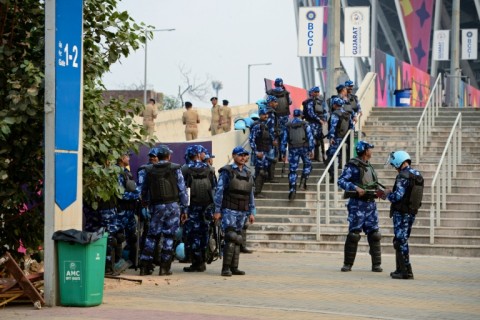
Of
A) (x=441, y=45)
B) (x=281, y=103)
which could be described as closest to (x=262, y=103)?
(x=281, y=103)

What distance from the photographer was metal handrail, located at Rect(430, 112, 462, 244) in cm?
2280

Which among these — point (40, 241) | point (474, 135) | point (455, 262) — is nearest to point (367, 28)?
point (474, 135)

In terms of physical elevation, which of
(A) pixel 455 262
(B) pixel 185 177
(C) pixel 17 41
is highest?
(C) pixel 17 41

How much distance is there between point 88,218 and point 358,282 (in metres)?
3.91

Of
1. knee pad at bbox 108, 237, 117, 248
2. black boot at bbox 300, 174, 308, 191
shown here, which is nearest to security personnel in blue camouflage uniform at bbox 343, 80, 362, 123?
black boot at bbox 300, 174, 308, 191

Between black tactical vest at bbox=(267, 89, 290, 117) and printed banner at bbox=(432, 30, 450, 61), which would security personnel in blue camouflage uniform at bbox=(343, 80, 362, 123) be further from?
printed banner at bbox=(432, 30, 450, 61)

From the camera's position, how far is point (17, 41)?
15.0 m

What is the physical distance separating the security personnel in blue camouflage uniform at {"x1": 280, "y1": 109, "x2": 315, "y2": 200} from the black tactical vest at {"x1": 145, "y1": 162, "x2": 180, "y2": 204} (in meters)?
7.92

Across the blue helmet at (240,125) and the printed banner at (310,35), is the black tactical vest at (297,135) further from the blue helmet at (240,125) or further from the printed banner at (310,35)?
the printed banner at (310,35)

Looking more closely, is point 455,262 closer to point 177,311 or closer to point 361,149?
point 361,149

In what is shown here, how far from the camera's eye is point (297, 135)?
25750 millimetres

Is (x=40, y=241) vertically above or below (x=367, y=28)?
below

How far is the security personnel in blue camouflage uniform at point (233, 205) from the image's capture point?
17.6 metres

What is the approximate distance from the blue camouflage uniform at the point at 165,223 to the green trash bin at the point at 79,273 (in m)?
4.21
